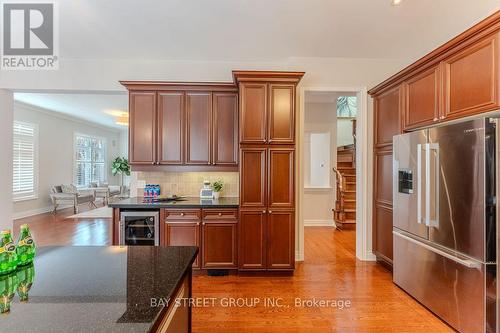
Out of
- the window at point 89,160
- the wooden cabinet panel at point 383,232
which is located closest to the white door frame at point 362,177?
the wooden cabinet panel at point 383,232

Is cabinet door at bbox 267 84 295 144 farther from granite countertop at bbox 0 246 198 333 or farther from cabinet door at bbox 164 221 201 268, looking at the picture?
granite countertop at bbox 0 246 198 333

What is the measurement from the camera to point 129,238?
126 inches

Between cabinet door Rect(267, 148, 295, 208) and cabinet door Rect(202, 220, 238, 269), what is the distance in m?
0.62

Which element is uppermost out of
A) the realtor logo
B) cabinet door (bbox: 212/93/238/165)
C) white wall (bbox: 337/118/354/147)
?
the realtor logo

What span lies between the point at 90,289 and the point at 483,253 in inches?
100.0

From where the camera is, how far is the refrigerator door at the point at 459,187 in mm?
1926

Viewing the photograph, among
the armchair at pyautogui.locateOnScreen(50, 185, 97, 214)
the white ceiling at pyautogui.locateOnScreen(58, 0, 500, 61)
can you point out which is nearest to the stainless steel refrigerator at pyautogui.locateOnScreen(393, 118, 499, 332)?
the white ceiling at pyautogui.locateOnScreen(58, 0, 500, 61)

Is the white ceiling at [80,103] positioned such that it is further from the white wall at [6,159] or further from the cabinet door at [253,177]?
the cabinet door at [253,177]

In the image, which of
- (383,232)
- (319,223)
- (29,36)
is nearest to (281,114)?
(383,232)

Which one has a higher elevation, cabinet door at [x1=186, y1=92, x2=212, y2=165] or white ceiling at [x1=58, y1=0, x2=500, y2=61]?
white ceiling at [x1=58, y1=0, x2=500, y2=61]

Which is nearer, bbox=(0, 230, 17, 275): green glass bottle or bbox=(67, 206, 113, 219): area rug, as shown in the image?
bbox=(0, 230, 17, 275): green glass bottle

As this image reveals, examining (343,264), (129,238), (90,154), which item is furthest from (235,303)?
(90,154)

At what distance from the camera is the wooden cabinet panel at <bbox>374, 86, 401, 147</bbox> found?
10.5 ft

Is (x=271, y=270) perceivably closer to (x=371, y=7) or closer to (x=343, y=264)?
(x=343, y=264)
